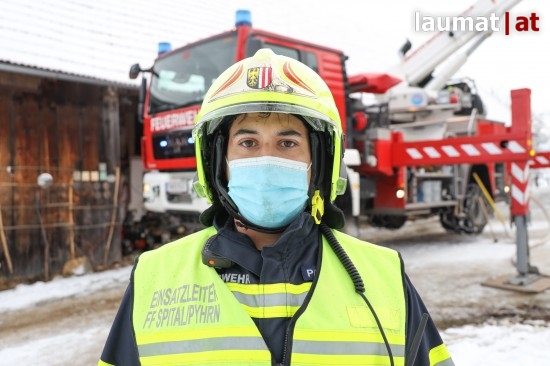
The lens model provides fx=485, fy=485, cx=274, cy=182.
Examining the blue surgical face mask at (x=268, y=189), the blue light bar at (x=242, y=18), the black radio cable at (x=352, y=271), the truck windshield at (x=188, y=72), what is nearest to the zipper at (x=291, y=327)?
the black radio cable at (x=352, y=271)

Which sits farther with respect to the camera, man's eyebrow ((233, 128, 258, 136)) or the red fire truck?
the red fire truck

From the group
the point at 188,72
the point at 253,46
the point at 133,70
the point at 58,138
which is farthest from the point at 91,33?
the point at 253,46

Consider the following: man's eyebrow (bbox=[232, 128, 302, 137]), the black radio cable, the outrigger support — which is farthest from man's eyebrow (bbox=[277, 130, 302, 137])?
the outrigger support

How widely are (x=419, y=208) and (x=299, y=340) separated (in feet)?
24.2

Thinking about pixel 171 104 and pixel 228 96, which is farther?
pixel 171 104

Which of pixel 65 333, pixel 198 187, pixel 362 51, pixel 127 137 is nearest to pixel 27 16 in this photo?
pixel 127 137

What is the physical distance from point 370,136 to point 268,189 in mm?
5776

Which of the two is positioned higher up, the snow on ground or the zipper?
the zipper

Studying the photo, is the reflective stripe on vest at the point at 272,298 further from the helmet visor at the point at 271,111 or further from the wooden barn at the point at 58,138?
the wooden barn at the point at 58,138

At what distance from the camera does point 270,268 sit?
→ 135cm

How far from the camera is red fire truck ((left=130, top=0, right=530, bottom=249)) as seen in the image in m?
5.97

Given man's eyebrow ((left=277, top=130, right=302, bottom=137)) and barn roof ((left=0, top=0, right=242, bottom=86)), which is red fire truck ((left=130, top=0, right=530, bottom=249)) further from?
man's eyebrow ((left=277, top=130, right=302, bottom=137))

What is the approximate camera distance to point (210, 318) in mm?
1288

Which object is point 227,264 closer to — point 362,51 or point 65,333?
point 65,333
